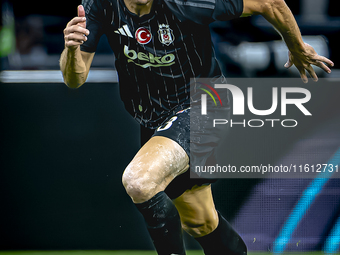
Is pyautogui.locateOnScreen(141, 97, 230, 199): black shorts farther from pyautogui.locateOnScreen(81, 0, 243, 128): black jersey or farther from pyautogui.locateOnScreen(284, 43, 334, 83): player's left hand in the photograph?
pyautogui.locateOnScreen(284, 43, 334, 83): player's left hand

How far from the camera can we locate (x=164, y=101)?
2.24m

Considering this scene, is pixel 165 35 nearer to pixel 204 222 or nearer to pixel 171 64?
pixel 171 64

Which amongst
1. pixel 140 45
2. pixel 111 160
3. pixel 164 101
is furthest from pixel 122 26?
pixel 111 160

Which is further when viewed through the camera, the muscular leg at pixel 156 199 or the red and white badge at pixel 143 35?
the red and white badge at pixel 143 35

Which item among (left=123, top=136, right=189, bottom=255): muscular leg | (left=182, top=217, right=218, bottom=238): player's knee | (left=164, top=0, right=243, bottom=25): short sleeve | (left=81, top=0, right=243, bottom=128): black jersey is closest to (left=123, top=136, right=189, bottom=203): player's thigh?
(left=123, top=136, right=189, bottom=255): muscular leg

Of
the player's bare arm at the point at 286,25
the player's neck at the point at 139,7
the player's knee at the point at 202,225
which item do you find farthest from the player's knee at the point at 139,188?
the player's bare arm at the point at 286,25

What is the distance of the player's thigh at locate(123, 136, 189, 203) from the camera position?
5.71ft

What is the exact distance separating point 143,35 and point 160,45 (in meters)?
0.10

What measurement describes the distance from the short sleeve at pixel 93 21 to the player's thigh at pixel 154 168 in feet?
2.24

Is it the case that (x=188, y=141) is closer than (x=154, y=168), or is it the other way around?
(x=154, y=168)

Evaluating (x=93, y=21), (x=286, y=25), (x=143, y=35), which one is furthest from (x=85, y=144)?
(x=286, y=25)

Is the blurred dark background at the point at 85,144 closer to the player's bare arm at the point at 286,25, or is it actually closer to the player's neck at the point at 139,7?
the player's bare arm at the point at 286,25

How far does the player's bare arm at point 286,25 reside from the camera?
2146 mm

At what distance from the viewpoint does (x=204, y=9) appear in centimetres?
206
